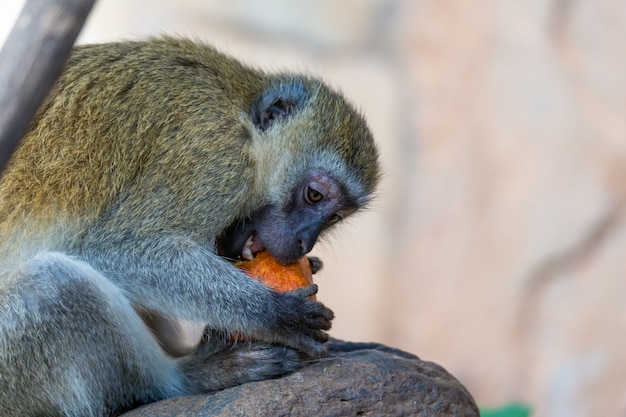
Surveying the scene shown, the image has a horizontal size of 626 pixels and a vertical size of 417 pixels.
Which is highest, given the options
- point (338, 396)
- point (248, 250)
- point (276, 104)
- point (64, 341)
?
point (276, 104)

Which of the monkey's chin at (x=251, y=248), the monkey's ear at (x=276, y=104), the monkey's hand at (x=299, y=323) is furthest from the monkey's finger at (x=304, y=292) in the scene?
the monkey's ear at (x=276, y=104)

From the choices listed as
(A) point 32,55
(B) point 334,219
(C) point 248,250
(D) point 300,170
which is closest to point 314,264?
(B) point 334,219

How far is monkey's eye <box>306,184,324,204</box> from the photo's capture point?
4.70 meters

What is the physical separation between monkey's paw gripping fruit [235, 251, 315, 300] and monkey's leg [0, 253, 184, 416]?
707 millimetres

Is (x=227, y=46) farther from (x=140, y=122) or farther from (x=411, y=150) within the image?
(x=140, y=122)

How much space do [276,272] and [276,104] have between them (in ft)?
3.24

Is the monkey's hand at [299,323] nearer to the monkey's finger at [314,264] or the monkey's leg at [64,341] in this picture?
the monkey's leg at [64,341]

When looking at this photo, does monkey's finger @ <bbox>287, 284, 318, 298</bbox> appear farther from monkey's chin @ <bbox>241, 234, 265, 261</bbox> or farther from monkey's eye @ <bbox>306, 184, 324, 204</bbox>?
monkey's eye @ <bbox>306, 184, 324, 204</bbox>

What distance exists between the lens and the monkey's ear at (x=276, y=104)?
4.90 metres

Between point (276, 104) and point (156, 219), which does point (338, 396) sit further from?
point (276, 104)

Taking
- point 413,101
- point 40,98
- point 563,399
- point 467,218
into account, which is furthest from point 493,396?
point 40,98

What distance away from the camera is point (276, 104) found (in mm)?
4957

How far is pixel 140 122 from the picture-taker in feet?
15.2

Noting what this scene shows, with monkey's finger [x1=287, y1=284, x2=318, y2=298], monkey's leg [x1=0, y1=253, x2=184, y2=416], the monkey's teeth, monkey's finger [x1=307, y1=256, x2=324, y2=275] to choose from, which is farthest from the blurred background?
monkey's leg [x1=0, y1=253, x2=184, y2=416]
